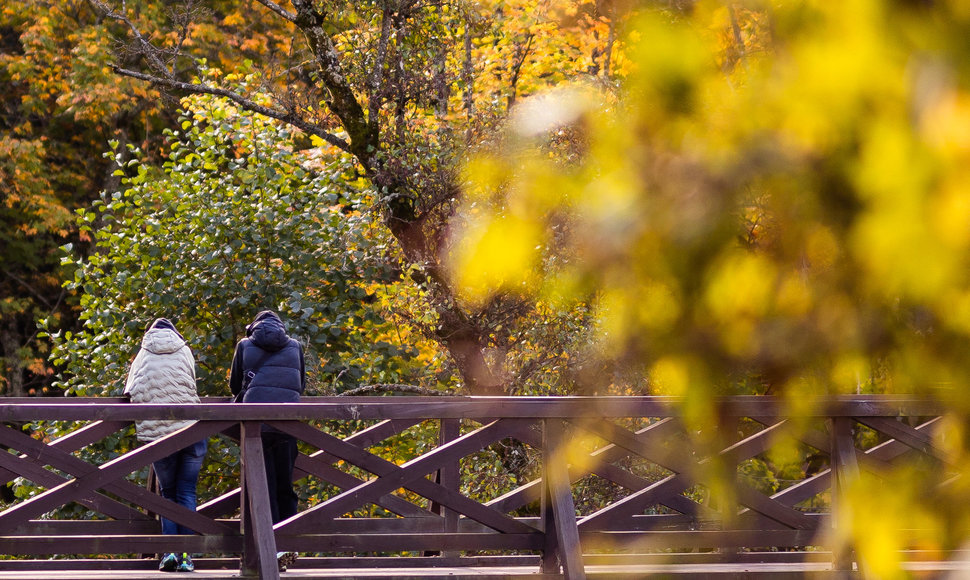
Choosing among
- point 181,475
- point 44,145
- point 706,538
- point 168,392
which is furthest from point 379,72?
point 44,145

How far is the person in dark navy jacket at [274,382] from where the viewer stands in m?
5.96

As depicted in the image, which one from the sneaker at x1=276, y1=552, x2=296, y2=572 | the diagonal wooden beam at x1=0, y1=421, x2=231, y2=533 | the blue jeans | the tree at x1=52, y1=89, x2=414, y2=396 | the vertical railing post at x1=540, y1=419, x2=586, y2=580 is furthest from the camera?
the tree at x1=52, y1=89, x2=414, y2=396

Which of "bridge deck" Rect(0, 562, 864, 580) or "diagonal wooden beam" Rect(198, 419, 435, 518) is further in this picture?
"diagonal wooden beam" Rect(198, 419, 435, 518)

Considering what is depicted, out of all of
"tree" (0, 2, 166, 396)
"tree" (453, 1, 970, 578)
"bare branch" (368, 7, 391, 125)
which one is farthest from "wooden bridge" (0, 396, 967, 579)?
"tree" (0, 2, 166, 396)

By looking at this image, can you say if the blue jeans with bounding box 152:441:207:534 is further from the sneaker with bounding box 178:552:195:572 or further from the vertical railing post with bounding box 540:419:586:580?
the vertical railing post with bounding box 540:419:586:580

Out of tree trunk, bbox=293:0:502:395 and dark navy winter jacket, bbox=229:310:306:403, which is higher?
tree trunk, bbox=293:0:502:395

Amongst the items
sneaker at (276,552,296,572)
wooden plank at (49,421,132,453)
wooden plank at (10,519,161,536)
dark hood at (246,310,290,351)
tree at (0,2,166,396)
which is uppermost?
tree at (0,2,166,396)

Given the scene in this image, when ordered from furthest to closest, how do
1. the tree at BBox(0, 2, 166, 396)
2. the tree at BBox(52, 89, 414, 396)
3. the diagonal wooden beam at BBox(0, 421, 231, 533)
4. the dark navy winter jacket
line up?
the tree at BBox(0, 2, 166, 396) < the tree at BBox(52, 89, 414, 396) < the dark navy winter jacket < the diagonal wooden beam at BBox(0, 421, 231, 533)

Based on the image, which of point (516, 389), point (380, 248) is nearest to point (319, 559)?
point (516, 389)

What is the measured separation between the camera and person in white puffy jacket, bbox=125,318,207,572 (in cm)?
Answer: 590

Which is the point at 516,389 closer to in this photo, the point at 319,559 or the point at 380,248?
the point at 380,248

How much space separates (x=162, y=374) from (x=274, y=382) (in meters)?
0.61

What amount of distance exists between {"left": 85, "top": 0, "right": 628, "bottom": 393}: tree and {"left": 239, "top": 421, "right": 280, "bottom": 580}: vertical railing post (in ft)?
13.4

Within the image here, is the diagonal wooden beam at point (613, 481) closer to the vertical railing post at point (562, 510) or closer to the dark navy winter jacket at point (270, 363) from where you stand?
the vertical railing post at point (562, 510)
